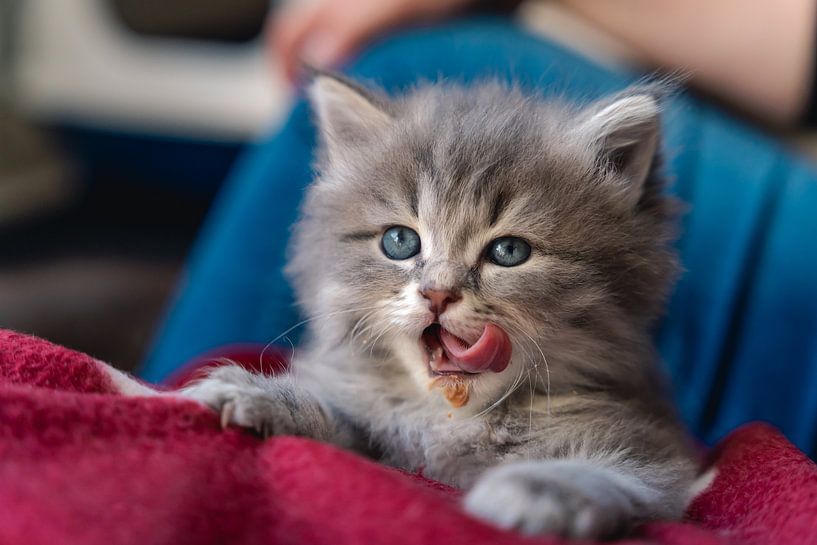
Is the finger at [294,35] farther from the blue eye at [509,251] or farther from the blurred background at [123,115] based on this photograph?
the blurred background at [123,115]

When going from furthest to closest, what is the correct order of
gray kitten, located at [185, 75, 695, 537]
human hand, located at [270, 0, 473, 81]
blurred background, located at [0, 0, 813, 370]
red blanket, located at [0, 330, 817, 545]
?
blurred background, located at [0, 0, 813, 370]
human hand, located at [270, 0, 473, 81]
gray kitten, located at [185, 75, 695, 537]
red blanket, located at [0, 330, 817, 545]

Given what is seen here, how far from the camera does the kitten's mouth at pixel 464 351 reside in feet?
3.06

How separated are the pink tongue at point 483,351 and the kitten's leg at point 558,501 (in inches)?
5.5

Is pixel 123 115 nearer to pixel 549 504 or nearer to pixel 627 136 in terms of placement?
pixel 627 136

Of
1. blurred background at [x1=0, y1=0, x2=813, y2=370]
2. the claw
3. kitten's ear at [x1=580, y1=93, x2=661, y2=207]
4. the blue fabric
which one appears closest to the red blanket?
the claw

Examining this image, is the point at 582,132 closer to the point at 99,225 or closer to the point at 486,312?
the point at 486,312

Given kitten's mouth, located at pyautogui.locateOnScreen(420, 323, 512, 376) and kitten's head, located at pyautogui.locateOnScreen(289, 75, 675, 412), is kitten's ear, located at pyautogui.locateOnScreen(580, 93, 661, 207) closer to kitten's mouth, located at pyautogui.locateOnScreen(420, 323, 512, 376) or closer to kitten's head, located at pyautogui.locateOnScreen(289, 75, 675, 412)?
kitten's head, located at pyautogui.locateOnScreen(289, 75, 675, 412)

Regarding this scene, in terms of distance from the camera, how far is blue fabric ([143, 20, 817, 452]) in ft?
5.33

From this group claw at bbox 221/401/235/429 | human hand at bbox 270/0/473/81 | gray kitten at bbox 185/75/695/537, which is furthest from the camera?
human hand at bbox 270/0/473/81

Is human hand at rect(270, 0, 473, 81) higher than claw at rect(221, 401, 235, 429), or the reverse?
human hand at rect(270, 0, 473, 81)

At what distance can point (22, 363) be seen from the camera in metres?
0.91

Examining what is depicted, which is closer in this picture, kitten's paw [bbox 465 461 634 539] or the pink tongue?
kitten's paw [bbox 465 461 634 539]

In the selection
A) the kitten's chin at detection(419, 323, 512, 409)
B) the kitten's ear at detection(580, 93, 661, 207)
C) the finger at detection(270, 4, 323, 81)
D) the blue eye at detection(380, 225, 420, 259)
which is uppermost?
the finger at detection(270, 4, 323, 81)

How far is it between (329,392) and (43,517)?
0.48 meters
